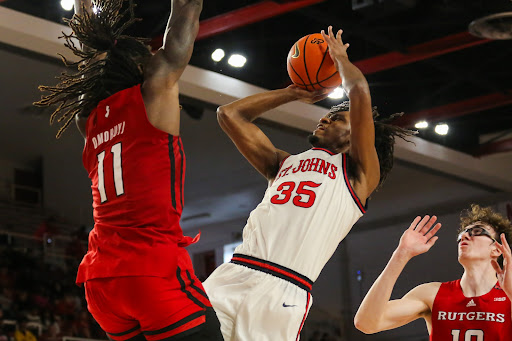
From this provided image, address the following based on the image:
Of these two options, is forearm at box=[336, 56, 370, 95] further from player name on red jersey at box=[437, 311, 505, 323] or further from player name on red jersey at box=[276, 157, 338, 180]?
player name on red jersey at box=[437, 311, 505, 323]

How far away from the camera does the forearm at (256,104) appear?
13.9ft

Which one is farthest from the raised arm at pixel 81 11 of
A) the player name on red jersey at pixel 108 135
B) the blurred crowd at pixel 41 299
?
the blurred crowd at pixel 41 299

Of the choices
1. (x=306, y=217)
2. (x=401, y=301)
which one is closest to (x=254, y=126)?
(x=306, y=217)

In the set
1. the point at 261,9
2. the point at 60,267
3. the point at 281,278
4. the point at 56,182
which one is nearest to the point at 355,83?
the point at 281,278

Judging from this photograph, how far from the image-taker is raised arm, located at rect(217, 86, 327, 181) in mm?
4191

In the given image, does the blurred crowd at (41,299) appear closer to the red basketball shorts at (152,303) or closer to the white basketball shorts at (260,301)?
the white basketball shorts at (260,301)

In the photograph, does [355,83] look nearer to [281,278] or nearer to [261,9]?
[281,278]

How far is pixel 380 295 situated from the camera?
4246 millimetres

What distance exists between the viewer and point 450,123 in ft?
41.8

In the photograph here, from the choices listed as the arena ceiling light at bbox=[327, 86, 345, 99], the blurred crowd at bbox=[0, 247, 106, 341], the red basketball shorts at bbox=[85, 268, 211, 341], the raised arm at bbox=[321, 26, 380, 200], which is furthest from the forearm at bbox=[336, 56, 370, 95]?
the blurred crowd at bbox=[0, 247, 106, 341]

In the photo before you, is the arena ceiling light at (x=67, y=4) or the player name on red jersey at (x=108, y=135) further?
the arena ceiling light at (x=67, y=4)

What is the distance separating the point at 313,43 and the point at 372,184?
36.0 inches

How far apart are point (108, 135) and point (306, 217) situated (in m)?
1.07

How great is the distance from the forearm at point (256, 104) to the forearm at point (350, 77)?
0.42m
